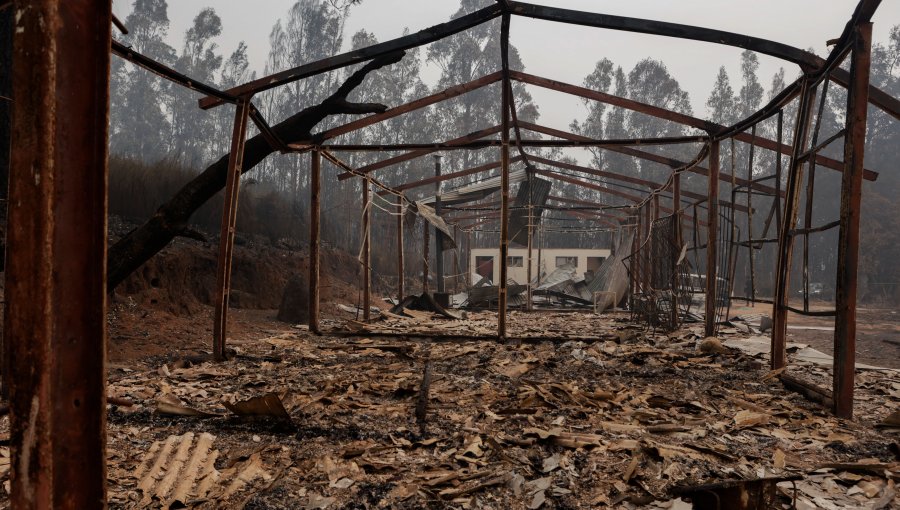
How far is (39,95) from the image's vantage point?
1.57 m

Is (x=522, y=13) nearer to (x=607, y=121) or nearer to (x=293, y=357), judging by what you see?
(x=293, y=357)

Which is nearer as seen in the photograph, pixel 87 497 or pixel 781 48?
pixel 87 497

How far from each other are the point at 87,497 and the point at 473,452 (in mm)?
2330

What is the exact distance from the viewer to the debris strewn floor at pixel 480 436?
9.43ft

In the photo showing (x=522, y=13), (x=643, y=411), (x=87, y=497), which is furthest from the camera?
(x=522, y=13)

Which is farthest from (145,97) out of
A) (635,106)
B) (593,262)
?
(635,106)

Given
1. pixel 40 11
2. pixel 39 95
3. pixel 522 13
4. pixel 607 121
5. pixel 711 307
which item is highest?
pixel 607 121

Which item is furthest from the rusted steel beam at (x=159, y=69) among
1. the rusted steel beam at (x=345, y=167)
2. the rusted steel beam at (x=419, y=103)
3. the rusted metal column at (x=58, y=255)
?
the rusted metal column at (x=58, y=255)

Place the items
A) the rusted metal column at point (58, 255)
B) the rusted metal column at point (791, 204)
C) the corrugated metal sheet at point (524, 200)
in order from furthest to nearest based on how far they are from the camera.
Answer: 1. the corrugated metal sheet at point (524, 200)
2. the rusted metal column at point (791, 204)
3. the rusted metal column at point (58, 255)

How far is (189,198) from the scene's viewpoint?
21.2 feet

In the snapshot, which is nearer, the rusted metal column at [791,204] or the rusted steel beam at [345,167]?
the rusted metal column at [791,204]

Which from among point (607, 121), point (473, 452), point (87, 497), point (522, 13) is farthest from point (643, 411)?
point (607, 121)

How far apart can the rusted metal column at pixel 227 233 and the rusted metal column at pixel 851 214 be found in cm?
660

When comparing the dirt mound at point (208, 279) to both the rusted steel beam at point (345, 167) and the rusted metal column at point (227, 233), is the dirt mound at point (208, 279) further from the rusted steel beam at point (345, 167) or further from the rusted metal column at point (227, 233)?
the rusted metal column at point (227, 233)
